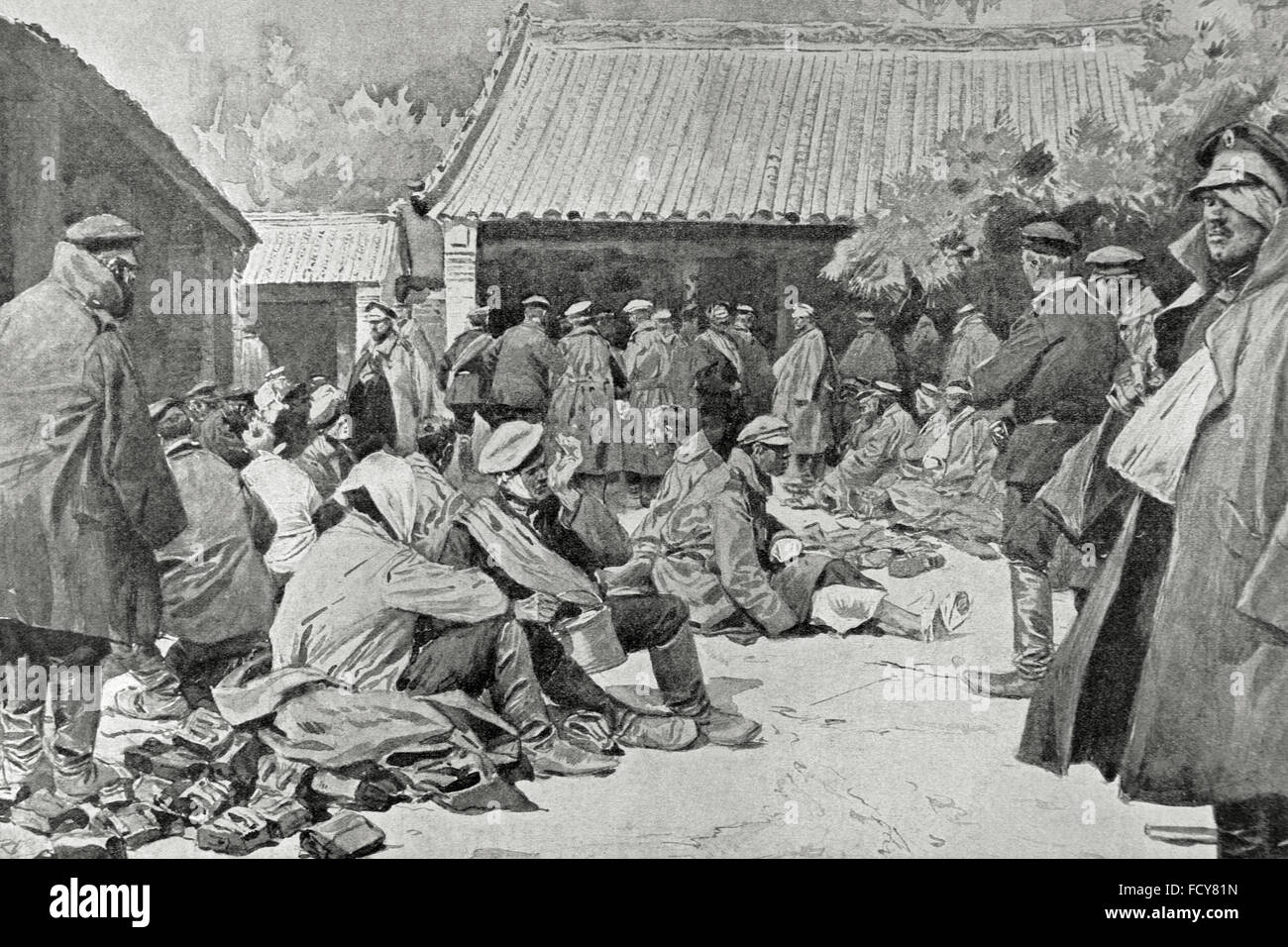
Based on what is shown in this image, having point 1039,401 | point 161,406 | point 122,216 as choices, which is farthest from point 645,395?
point 122,216

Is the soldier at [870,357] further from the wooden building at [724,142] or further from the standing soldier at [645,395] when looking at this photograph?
the standing soldier at [645,395]

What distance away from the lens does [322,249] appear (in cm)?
486

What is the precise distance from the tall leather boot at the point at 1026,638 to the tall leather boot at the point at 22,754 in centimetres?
357

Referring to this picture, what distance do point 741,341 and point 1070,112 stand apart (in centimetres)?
157

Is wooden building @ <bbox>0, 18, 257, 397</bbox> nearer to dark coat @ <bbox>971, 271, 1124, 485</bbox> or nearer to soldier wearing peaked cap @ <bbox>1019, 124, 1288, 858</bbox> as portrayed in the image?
dark coat @ <bbox>971, 271, 1124, 485</bbox>

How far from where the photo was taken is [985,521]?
15.9 feet

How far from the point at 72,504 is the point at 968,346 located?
3476 mm

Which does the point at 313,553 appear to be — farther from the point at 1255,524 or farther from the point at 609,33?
the point at 1255,524

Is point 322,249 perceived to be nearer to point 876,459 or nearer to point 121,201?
point 121,201

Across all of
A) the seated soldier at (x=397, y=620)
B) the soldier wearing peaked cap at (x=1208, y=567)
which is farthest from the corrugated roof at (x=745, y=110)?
the seated soldier at (x=397, y=620)

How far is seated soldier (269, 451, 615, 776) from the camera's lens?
15.4 feet

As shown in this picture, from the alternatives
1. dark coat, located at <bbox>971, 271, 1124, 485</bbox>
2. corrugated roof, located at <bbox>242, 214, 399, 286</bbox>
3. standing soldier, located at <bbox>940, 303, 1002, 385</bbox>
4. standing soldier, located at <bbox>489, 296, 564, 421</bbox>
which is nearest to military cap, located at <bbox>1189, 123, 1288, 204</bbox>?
dark coat, located at <bbox>971, 271, 1124, 485</bbox>
